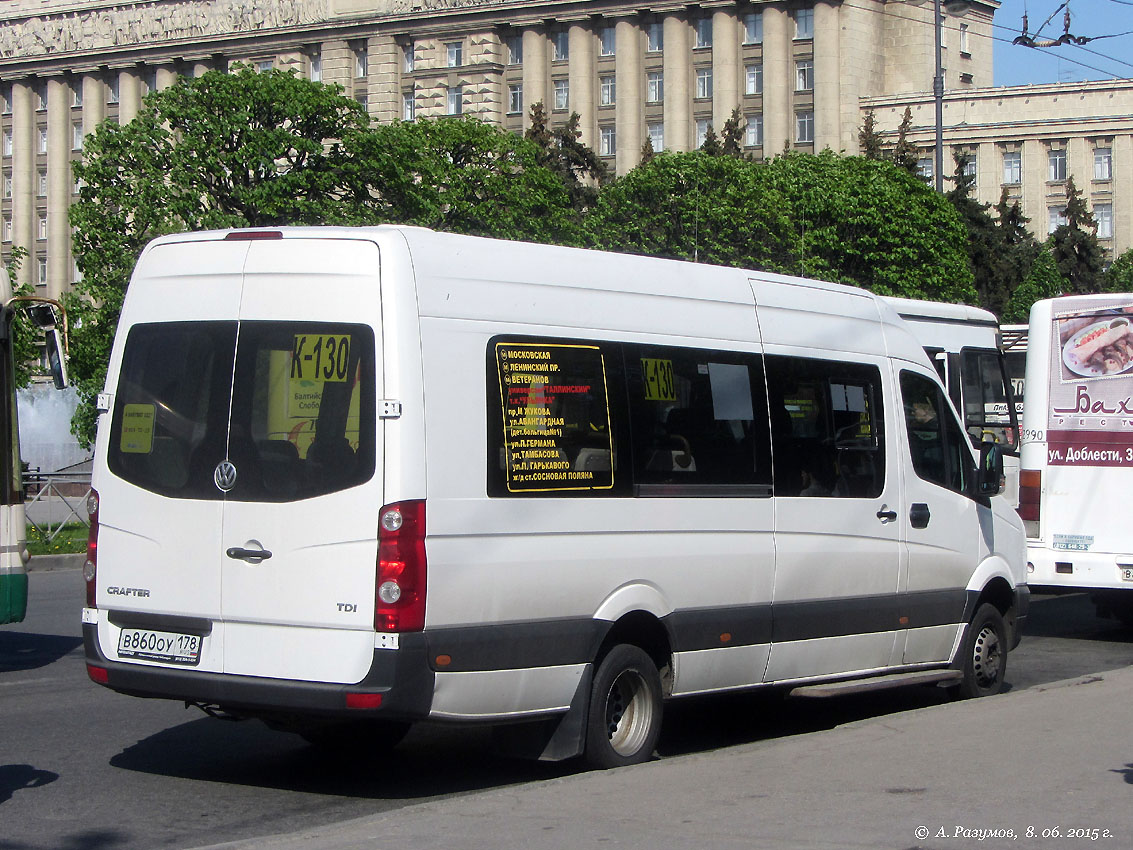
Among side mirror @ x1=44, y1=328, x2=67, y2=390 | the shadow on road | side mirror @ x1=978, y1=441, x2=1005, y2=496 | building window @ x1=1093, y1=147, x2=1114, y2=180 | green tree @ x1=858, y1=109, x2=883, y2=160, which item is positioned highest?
building window @ x1=1093, y1=147, x2=1114, y2=180

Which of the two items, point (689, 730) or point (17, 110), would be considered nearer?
point (689, 730)

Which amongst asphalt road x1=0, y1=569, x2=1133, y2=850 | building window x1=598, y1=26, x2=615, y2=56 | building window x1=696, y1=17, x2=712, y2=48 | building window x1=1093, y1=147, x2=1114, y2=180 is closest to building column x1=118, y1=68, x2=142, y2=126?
building window x1=598, y1=26, x2=615, y2=56

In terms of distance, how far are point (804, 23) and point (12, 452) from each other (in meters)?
85.1

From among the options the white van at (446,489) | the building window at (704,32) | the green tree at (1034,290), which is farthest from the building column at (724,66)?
the white van at (446,489)

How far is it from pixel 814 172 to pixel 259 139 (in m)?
20.8

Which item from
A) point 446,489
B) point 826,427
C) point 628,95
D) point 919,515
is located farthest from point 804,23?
point 446,489

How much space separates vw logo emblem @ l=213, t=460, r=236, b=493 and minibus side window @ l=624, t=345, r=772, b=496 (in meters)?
1.95

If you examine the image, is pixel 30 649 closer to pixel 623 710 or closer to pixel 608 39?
pixel 623 710

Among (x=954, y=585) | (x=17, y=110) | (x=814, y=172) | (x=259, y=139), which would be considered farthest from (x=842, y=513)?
(x=17, y=110)

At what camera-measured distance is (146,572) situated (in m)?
7.47

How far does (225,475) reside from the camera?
725 centimetres

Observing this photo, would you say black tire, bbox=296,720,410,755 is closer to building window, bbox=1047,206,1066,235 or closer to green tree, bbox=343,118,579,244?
green tree, bbox=343,118,579,244

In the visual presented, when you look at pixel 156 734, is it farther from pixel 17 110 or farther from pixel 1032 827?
pixel 17 110

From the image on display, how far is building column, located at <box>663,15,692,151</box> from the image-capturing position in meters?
92.2
